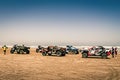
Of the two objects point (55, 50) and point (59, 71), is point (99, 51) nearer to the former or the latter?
point (55, 50)

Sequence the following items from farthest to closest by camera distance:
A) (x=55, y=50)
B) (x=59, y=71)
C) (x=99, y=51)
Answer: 1. (x=55, y=50)
2. (x=99, y=51)
3. (x=59, y=71)

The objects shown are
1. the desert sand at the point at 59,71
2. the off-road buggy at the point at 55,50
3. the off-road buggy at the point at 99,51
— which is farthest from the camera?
the off-road buggy at the point at 55,50

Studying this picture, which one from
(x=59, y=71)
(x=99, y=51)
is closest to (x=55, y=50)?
(x=99, y=51)

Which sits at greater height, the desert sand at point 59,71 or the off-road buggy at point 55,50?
the off-road buggy at point 55,50

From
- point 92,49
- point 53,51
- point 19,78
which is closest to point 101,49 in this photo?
point 92,49

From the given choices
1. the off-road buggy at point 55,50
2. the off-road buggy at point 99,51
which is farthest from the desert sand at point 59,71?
the off-road buggy at point 55,50

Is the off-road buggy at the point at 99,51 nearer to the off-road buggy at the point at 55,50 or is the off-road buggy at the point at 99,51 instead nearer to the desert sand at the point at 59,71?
the off-road buggy at the point at 55,50

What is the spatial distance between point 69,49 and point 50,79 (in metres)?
28.2

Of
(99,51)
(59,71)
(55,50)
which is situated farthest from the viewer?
(55,50)

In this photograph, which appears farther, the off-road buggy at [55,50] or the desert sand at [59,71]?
the off-road buggy at [55,50]

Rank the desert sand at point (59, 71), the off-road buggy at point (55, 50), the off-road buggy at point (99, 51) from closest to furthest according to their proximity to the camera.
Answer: the desert sand at point (59, 71) < the off-road buggy at point (99, 51) < the off-road buggy at point (55, 50)

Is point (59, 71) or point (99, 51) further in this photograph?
point (99, 51)

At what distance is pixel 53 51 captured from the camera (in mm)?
31641

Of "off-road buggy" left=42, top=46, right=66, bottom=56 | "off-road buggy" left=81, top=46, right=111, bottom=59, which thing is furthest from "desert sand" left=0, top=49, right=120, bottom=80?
"off-road buggy" left=42, top=46, right=66, bottom=56
